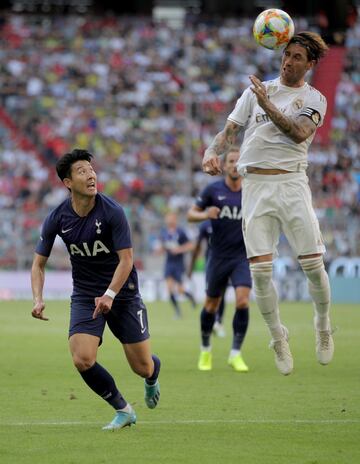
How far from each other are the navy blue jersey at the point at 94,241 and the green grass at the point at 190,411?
1.19 meters

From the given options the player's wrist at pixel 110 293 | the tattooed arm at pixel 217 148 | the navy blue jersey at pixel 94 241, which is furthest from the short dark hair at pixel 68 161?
the tattooed arm at pixel 217 148

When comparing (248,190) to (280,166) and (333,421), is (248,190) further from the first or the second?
(333,421)

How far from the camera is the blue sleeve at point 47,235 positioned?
9.24m

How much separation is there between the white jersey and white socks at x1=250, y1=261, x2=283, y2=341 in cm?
92

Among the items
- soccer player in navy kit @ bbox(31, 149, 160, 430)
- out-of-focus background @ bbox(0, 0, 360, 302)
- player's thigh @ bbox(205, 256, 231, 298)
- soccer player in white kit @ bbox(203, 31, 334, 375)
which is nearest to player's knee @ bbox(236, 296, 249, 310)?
player's thigh @ bbox(205, 256, 231, 298)

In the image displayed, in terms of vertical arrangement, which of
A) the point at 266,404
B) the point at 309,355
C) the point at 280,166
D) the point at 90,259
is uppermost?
the point at 280,166

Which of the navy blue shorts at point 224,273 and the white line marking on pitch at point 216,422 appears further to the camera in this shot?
the navy blue shorts at point 224,273

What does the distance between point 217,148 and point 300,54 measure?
1.11 meters

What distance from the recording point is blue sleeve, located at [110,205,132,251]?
29.5 feet

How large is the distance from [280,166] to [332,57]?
3140cm

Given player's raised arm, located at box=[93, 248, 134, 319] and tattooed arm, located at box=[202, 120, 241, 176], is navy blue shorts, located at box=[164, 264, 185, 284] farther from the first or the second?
player's raised arm, located at box=[93, 248, 134, 319]

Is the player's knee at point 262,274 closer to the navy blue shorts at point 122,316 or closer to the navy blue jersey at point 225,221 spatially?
the navy blue shorts at point 122,316

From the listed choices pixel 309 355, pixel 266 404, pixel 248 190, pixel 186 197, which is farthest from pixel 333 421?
pixel 186 197

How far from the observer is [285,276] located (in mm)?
30297
